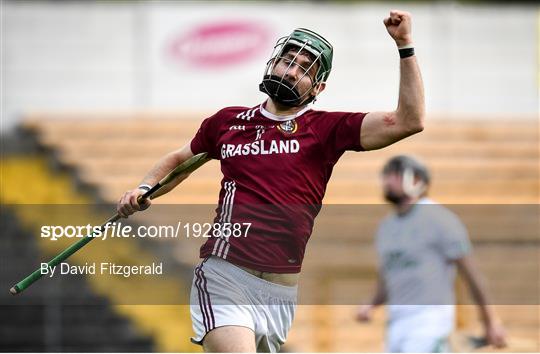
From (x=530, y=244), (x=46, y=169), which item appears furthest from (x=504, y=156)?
(x=46, y=169)

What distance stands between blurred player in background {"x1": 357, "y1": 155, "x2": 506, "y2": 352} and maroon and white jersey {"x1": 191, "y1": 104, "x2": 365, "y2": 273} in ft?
7.94

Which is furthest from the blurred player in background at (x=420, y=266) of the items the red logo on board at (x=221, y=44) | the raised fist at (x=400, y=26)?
the red logo on board at (x=221, y=44)

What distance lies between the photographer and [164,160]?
5.49 metres

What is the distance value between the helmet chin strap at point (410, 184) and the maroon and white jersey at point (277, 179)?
252 cm

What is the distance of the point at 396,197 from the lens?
762 centimetres

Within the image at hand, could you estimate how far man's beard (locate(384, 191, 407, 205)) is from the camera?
760 centimetres

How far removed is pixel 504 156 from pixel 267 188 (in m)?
9.48

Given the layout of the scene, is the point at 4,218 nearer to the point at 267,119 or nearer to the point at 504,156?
the point at 504,156

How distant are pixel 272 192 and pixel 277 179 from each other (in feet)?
0.18

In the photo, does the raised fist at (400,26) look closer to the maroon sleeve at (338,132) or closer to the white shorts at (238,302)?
the maroon sleeve at (338,132)

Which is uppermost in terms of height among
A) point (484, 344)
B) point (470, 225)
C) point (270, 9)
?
point (270, 9)

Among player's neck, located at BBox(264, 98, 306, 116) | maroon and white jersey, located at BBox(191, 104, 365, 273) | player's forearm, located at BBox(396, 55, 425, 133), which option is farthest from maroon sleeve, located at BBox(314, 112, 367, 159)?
player's forearm, located at BBox(396, 55, 425, 133)

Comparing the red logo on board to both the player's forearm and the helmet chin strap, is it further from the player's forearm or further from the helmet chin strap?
the player's forearm

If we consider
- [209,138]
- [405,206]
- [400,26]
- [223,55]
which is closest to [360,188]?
[223,55]
